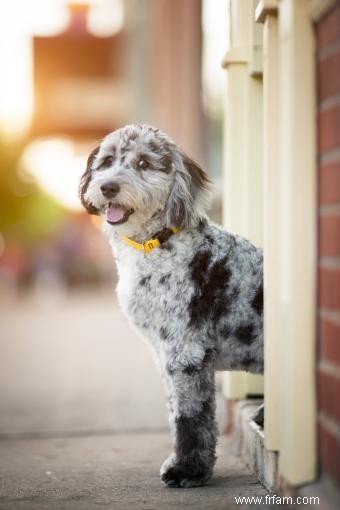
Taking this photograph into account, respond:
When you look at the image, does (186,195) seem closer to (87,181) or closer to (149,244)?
(149,244)

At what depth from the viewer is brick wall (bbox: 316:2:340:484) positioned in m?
2.96

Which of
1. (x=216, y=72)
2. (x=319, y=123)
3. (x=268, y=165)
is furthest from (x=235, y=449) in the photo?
(x=216, y=72)

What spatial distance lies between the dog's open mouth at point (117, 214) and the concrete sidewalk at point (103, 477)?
4.14 feet

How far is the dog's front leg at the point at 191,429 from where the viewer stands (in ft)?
13.2

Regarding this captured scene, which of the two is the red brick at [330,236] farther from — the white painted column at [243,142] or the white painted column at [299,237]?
the white painted column at [243,142]

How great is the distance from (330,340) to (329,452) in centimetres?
40

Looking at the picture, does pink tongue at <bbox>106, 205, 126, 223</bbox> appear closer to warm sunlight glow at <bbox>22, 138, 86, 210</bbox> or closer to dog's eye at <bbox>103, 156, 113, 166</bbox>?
dog's eye at <bbox>103, 156, 113, 166</bbox>

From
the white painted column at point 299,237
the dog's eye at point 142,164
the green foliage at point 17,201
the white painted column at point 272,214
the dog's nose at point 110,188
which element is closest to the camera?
the white painted column at point 299,237

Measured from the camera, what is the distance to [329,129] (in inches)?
119

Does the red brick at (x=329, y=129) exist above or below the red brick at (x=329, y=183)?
above

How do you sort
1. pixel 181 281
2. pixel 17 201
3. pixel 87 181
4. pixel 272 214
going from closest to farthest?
pixel 272 214
pixel 181 281
pixel 87 181
pixel 17 201

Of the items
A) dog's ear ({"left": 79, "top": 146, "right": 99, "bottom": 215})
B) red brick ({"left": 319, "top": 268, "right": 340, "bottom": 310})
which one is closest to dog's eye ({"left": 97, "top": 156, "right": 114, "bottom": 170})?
dog's ear ({"left": 79, "top": 146, "right": 99, "bottom": 215})

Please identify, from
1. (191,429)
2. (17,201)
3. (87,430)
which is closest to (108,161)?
(191,429)

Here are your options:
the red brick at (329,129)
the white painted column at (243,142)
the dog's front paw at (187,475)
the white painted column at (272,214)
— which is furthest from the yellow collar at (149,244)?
the red brick at (329,129)
